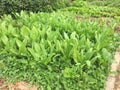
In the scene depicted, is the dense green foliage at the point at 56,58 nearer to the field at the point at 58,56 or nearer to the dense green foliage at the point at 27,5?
the field at the point at 58,56

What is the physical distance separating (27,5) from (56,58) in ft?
10.3

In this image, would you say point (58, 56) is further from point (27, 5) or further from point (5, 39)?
point (27, 5)

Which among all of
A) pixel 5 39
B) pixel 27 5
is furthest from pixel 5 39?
pixel 27 5

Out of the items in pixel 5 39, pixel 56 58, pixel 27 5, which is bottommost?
pixel 56 58

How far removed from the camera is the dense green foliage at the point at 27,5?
721 centimetres

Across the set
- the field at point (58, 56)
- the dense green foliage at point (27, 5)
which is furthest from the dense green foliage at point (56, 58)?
the dense green foliage at point (27, 5)

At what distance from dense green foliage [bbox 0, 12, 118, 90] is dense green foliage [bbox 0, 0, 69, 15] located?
170 centimetres

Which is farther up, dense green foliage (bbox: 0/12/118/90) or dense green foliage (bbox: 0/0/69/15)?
dense green foliage (bbox: 0/0/69/15)

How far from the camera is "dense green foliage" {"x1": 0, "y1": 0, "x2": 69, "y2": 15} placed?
284 inches

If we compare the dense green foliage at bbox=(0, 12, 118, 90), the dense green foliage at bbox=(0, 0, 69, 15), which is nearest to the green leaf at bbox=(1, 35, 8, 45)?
the dense green foliage at bbox=(0, 12, 118, 90)

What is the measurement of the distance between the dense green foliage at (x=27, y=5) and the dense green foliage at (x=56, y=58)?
Result: 5.59 ft

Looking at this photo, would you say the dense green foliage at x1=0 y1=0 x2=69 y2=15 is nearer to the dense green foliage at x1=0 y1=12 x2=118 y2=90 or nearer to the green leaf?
the dense green foliage at x1=0 y1=12 x2=118 y2=90

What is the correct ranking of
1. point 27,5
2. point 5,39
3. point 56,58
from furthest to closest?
1. point 27,5
2. point 5,39
3. point 56,58

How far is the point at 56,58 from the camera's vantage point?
16.0ft
